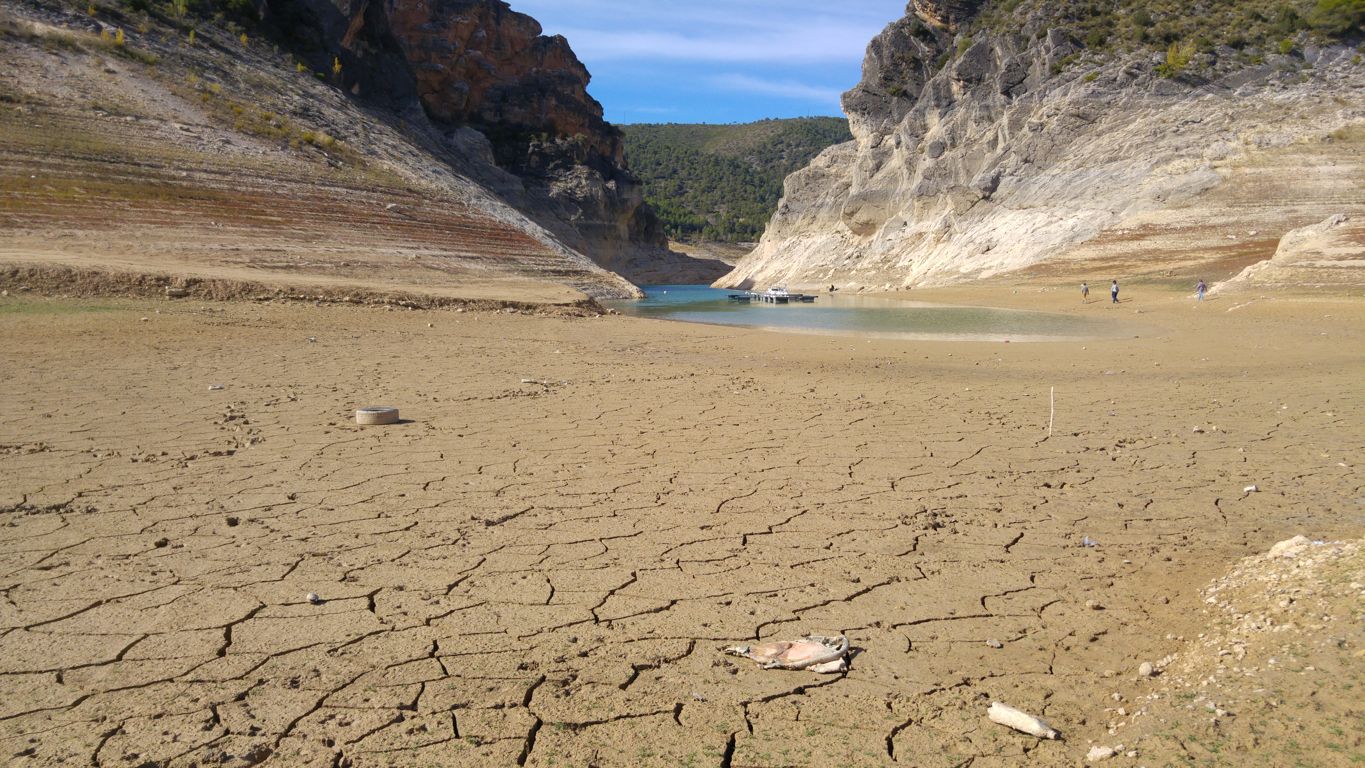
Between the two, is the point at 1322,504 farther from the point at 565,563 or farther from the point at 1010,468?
the point at 565,563

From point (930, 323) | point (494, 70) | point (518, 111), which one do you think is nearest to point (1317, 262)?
point (930, 323)

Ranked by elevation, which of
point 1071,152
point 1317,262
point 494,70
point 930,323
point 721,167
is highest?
point 721,167

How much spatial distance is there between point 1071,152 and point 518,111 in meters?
45.7

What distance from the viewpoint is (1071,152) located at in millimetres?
48312

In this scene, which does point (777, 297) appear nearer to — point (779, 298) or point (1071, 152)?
point (779, 298)

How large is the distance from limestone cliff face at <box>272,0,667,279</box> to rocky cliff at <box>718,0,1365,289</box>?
59.8ft

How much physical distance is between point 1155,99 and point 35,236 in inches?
1979

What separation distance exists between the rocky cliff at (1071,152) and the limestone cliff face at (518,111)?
18214mm

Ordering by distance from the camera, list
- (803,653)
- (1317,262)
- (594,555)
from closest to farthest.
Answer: (803,653)
(594,555)
(1317,262)

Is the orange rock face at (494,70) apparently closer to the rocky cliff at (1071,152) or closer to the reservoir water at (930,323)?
the rocky cliff at (1071,152)

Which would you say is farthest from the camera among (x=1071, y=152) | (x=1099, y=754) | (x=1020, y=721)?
(x=1071, y=152)

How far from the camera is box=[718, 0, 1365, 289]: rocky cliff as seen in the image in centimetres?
3834

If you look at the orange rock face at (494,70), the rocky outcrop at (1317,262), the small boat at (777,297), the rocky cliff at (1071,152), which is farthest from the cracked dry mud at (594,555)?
the orange rock face at (494,70)

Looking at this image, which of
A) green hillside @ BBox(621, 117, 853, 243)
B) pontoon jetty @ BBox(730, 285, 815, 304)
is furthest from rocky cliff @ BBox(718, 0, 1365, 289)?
green hillside @ BBox(621, 117, 853, 243)
